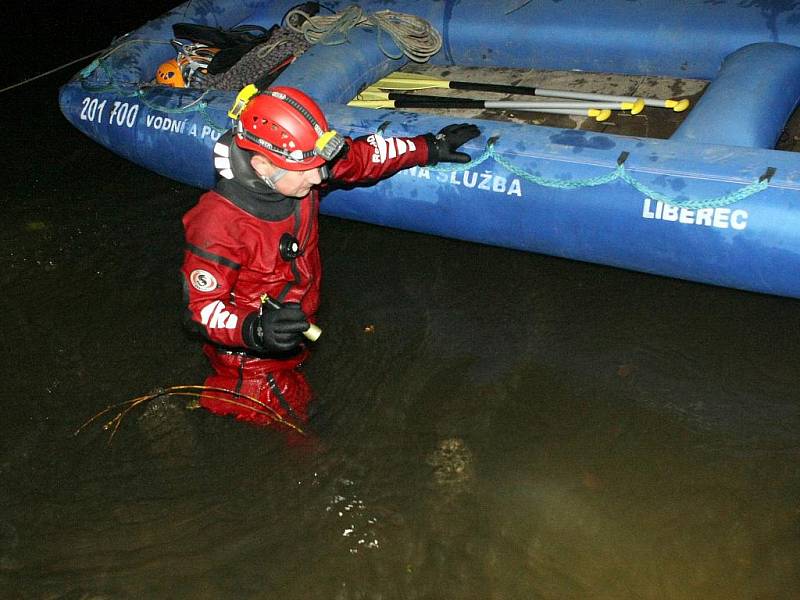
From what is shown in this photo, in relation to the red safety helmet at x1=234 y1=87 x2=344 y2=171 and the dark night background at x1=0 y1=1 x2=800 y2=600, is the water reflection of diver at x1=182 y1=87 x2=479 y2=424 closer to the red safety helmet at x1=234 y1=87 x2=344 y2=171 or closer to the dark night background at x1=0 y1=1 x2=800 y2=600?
the red safety helmet at x1=234 y1=87 x2=344 y2=171

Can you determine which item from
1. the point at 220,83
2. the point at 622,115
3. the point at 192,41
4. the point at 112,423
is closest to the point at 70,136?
the point at 192,41

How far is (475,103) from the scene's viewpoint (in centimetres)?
447

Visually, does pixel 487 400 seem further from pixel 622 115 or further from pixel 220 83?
pixel 220 83

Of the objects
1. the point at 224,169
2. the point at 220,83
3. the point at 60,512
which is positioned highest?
the point at 224,169

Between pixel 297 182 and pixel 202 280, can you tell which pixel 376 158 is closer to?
pixel 297 182

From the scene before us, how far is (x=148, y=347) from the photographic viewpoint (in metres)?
4.29

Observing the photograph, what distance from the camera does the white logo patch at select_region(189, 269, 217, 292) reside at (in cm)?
287

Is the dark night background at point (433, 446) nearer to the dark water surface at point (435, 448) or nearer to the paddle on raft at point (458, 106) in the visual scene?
the dark water surface at point (435, 448)

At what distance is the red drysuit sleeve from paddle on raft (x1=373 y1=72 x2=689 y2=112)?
3.29ft

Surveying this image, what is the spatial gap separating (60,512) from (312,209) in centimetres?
165

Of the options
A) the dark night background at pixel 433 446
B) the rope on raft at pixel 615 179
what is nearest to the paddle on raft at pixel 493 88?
the rope on raft at pixel 615 179

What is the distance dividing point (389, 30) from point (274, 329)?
251 cm

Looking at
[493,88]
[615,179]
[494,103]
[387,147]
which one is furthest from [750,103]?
[387,147]

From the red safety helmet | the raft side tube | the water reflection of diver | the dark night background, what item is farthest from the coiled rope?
the red safety helmet
